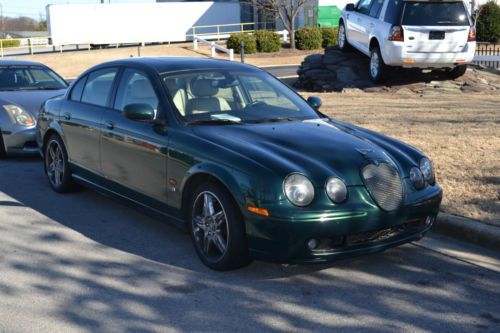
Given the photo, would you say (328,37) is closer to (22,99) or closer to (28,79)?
(28,79)

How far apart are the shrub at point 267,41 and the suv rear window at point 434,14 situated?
23943 millimetres

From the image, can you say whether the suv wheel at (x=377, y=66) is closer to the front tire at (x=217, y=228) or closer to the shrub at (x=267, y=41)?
the front tire at (x=217, y=228)

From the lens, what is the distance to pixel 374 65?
585 inches

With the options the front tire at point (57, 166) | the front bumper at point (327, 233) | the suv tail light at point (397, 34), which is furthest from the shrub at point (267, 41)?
the front bumper at point (327, 233)

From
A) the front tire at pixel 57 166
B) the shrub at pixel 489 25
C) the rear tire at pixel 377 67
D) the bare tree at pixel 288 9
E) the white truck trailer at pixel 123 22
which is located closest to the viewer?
the front tire at pixel 57 166

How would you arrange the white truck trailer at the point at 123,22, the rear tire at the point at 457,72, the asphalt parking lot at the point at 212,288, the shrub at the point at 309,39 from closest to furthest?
the asphalt parking lot at the point at 212,288 → the rear tire at the point at 457,72 → the shrub at the point at 309,39 → the white truck trailer at the point at 123,22

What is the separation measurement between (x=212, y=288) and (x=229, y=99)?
75.5 inches

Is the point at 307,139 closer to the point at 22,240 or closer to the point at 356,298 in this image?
the point at 356,298

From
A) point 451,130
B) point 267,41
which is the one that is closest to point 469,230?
point 451,130

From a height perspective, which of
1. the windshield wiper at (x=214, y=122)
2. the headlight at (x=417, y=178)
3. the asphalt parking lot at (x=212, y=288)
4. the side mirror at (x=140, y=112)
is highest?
the side mirror at (x=140, y=112)

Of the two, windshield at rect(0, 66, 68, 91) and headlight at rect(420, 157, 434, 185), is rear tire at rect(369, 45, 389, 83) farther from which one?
headlight at rect(420, 157, 434, 185)

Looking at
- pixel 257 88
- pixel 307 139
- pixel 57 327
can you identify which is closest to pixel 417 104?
pixel 257 88

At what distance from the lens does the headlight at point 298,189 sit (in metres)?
4.43

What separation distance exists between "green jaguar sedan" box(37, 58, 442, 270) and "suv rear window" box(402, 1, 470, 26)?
8088 mm
